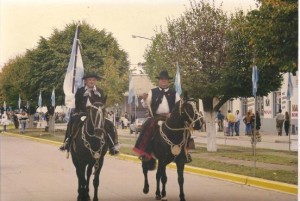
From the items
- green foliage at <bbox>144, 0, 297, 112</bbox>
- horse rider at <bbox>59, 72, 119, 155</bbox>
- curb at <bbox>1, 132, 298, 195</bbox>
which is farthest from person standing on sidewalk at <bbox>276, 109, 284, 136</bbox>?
horse rider at <bbox>59, 72, 119, 155</bbox>

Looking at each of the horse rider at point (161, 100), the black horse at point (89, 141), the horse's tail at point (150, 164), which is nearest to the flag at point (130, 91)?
the horse's tail at point (150, 164)

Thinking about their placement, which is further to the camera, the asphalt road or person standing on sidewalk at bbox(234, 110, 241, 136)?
person standing on sidewalk at bbox(234, 110, 241, 136)

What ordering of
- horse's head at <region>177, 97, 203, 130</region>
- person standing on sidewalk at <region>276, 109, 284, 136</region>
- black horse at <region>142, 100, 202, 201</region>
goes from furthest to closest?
person standing on sidewalk at <region>276, 109, 284, 136</region>
black horse at <region>142, 100, 202, 201</region>
horse's head at <region>177, 97, 203, 130</region>

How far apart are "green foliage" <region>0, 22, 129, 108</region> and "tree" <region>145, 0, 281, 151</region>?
2.00 meters

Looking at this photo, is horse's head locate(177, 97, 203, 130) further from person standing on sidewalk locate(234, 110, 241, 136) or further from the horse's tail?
person standing on sidewalk locate(234, 110, 241, 136)

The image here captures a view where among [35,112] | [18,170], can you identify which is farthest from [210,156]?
[35,112]

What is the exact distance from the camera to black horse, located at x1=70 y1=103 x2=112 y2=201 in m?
10.5

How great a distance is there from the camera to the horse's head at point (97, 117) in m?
10.5

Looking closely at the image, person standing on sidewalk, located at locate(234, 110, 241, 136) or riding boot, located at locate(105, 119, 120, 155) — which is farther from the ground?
person standing on sidewalk, located at locate(234, 110, 241, 136)

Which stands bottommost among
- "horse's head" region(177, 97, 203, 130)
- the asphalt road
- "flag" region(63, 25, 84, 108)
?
the asphalt road

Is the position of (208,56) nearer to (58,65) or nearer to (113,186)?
(113,186)

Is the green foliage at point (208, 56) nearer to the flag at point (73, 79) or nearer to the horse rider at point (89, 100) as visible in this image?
the flag at point (73, 79)

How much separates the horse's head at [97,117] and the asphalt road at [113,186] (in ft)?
5.61

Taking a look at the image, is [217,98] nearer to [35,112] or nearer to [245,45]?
[245,45]
